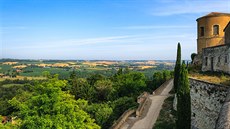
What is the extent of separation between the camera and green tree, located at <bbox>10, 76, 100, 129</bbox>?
16297 millimetres

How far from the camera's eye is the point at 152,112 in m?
30.9

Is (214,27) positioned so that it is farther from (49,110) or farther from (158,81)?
(49,110)

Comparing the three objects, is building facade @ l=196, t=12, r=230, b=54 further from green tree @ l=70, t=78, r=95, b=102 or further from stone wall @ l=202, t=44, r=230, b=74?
green tree @ l=70, t=78, r=95, b=102

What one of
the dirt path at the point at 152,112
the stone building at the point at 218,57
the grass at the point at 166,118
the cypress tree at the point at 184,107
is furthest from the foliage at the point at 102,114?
the cypress tree at the point at 184,107

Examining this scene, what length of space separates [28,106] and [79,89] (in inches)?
1475

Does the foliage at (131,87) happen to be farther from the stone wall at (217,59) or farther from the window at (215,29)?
the stone wall at (217,59)

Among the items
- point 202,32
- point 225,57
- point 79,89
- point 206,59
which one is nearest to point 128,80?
point 79,89

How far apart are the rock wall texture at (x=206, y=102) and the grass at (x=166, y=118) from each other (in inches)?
183

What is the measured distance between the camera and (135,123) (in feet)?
92.9

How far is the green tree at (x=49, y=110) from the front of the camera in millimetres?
16297

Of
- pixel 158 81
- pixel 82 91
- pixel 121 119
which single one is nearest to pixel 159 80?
pixel 158 81

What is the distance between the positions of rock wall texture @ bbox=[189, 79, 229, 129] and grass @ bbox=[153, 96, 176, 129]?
4.65 meters

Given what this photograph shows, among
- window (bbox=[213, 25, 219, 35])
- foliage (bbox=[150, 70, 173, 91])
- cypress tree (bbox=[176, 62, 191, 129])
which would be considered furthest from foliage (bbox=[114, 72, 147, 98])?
cypress tree (bbox=[176, 62, 191, 129])

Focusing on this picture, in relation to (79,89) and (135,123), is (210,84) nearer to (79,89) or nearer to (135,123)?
(135,123)
